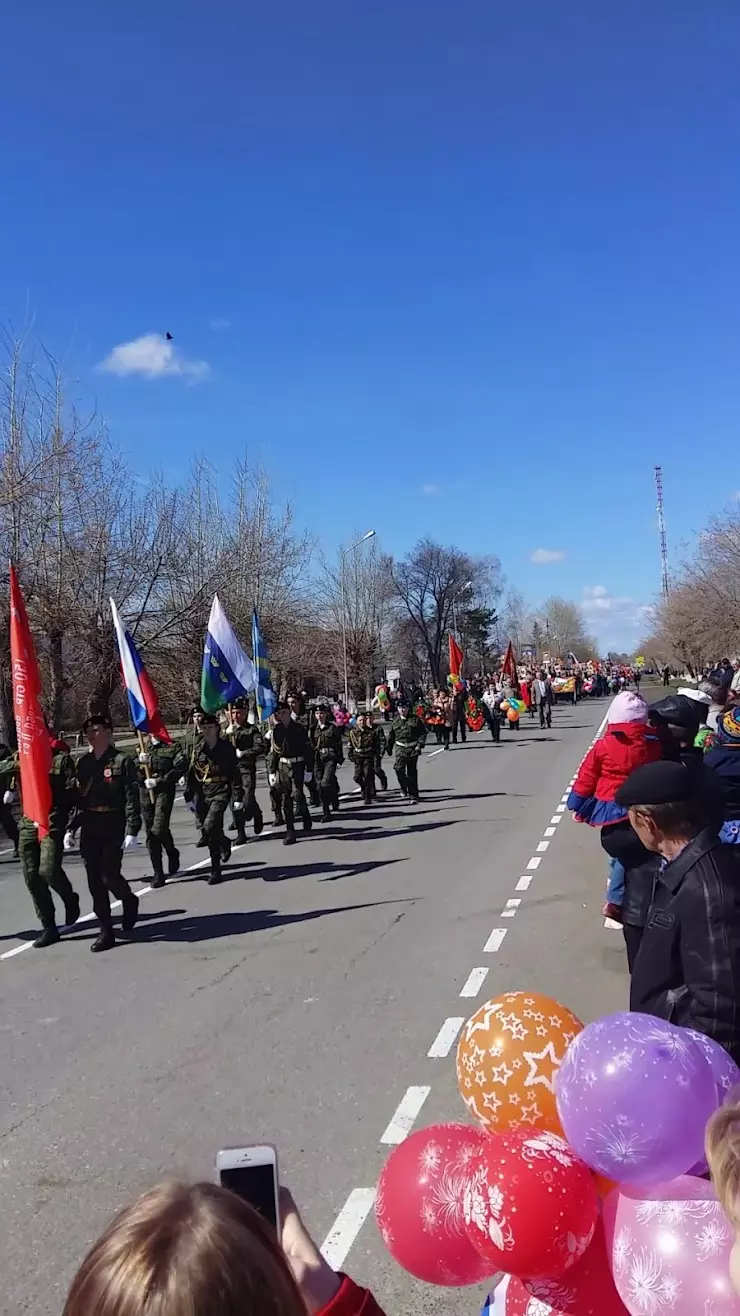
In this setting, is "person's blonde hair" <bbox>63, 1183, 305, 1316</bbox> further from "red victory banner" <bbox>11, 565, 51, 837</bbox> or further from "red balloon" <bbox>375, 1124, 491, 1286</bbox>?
"red victory banner" <bbox>11, 565, 51, 837</bbox>

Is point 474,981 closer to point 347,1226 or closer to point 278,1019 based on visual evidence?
point 278,1019

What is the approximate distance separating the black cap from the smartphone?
1789mm

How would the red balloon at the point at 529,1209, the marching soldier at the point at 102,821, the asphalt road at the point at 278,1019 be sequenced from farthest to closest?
the marching soldier at the point at 102,821, the asphalt road at the point at 278,1019, the red balloon at the point at 529,1209

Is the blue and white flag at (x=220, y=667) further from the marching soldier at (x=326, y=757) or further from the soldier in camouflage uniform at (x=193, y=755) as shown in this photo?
the marching soldier at (x=326, y=757)

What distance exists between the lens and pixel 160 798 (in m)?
10.7

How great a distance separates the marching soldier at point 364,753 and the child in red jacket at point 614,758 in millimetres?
10547

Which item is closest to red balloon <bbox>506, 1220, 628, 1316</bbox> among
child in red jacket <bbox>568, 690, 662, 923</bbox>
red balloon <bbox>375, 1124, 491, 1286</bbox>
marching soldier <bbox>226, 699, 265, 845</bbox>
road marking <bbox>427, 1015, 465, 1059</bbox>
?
red balloon <bbox>375, 1124, 491, 1286</bbox>

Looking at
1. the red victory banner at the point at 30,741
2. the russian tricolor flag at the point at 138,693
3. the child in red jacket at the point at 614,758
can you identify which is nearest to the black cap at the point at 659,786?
the child in red jacket at the point at 614,758

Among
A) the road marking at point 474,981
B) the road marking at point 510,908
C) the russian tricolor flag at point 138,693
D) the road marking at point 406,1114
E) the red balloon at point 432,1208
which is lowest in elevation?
the road marking at point 510,908

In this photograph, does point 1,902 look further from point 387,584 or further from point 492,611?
point 492,611

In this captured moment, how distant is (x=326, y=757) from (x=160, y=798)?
476 cm

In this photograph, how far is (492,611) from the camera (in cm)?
9844

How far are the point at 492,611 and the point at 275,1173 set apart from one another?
97.7 m

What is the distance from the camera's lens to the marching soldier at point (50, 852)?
8.30m
